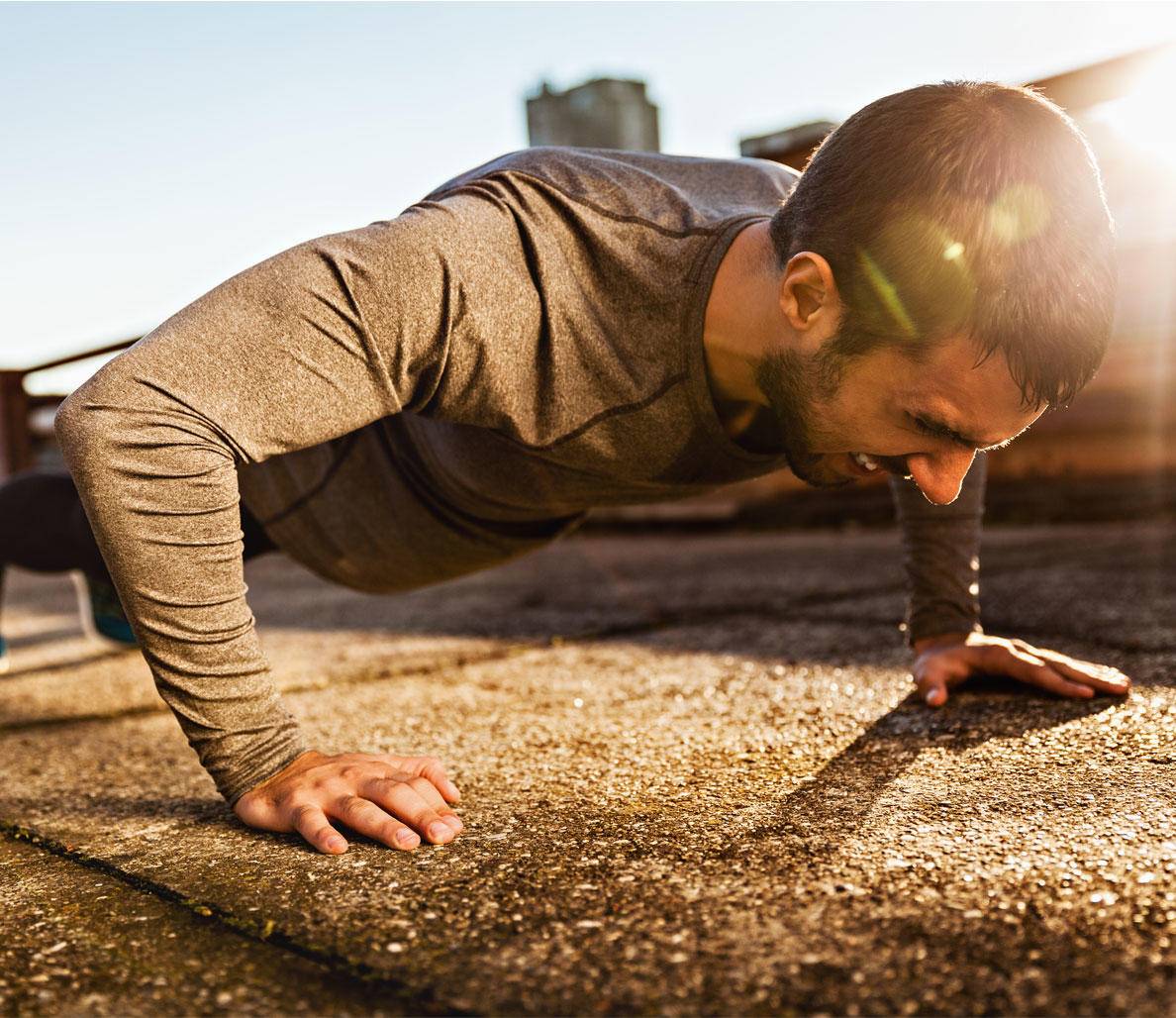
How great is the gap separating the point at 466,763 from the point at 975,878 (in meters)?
0.58

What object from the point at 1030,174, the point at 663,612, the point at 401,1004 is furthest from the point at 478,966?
the point at 663,612

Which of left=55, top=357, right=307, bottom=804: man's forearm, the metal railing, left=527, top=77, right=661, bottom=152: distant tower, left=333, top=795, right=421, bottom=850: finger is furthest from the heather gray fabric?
the metal railing

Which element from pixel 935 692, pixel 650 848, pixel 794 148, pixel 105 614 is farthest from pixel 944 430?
pixel 105 614

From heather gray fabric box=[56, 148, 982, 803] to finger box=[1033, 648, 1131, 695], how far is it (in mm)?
132

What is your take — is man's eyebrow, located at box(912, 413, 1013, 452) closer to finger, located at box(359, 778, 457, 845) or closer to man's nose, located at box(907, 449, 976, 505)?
man's nose, located at box(907, 449, 976, 505)

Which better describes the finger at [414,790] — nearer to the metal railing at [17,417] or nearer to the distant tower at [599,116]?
the distant tower at [599,116]

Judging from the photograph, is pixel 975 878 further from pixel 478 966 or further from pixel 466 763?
pixel 466 763

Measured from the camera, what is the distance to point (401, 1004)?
655mm

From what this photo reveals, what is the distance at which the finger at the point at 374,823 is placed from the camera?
3.03 feet

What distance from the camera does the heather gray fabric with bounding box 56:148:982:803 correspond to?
37.4 inches

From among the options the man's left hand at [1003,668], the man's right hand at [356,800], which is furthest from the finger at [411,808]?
the man's left hand at [1003,668]

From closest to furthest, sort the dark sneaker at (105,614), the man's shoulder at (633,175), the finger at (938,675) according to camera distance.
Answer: the man's shoulder at (633,175), the finger at (938,675), the dark sneaker at (105,614)

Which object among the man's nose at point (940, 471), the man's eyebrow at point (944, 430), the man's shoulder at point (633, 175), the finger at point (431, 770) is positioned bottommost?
the finger at point (431, 770)

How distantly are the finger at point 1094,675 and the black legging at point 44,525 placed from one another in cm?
125
